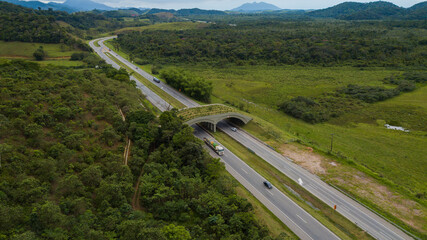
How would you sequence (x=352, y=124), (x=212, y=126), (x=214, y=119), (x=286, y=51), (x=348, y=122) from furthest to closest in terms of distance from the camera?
(x=286, y=51) < (x=348, y=122) < (x=352, y=124) < (x=212, y=126) < (x=214, y=119)

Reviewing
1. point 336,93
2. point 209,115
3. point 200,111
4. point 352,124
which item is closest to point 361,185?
point 352,124

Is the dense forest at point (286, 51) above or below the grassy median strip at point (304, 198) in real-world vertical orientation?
above

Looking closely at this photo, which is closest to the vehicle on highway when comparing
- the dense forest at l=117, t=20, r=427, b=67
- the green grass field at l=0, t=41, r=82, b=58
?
the dense forest at l=117, t=20, r=427, b=67

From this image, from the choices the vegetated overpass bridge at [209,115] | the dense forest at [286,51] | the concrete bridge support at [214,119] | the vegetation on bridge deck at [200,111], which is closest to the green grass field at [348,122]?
the concrete bridge support at [214,119]

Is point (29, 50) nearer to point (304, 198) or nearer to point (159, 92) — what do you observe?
point (159, 92)

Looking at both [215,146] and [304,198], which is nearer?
[304,198]

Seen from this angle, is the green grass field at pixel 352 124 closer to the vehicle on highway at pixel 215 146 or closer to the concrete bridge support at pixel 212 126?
the concrete bridge support at pixel 212 126
